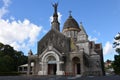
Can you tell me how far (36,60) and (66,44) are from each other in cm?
781

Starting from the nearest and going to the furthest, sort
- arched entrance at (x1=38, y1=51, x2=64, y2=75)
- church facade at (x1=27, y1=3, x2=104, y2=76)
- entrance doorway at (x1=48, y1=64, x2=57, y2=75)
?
1. church facade at (x1=27, y1=3, x2=104, y2=76)
2. arched entrance at (x1=38, y1=51, x2=64, y2=75)
3. entrance doorway at (x1=48, y1=64, x2=57, y2=75)

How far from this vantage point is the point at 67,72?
4362 cm

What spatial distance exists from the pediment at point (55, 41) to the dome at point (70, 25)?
37.2 ft

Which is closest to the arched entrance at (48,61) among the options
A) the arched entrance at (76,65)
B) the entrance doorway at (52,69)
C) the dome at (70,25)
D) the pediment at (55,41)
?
the entrance doorway at (52,69)

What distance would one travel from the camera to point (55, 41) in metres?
46.7

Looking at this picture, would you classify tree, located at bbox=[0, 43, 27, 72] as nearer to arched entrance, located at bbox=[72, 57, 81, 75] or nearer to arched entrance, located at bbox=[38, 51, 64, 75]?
arched entrance, located at bbox=[38, 51, 64, 75]

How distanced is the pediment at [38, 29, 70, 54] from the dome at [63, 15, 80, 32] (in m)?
11.3

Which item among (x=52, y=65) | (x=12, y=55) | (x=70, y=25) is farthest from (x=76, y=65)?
(x=12, y=55)

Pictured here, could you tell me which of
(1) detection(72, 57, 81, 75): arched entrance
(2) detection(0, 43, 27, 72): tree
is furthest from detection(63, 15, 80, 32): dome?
(2) detection(0, 43, 27, 72): tree

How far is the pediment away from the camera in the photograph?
45775mm

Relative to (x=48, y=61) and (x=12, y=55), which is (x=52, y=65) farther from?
(x=12, y=55)

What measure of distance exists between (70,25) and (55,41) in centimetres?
1331

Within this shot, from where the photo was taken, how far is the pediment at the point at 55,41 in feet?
150

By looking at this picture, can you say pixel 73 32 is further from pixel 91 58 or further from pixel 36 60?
pixel 36 60
